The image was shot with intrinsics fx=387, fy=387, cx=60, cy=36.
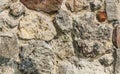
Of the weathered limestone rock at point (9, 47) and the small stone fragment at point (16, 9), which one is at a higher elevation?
the small stone fragment at point (16, 9)

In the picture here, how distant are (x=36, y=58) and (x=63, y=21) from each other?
291mm

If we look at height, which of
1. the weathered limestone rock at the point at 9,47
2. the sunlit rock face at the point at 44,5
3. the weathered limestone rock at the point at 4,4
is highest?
the weathered limestone rock at the point at 4,4

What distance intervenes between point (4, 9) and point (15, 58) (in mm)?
316

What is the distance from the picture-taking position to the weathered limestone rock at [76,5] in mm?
2484

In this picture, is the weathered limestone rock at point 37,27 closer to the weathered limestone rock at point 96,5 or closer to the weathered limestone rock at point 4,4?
the weathered limestone rock at point 4,4

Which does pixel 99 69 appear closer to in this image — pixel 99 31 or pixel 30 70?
pixel 99 31

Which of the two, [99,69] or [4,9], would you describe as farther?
[99,69]

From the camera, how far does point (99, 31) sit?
2.51 m

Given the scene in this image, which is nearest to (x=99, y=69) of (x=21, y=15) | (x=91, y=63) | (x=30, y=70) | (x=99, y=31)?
(x=91, y=63)

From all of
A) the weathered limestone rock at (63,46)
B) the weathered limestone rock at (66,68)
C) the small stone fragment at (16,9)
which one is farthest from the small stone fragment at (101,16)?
the small stone fragment at (16,9)

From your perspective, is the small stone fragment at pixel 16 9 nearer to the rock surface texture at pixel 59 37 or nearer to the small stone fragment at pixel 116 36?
the rock surface texture at pixel 59 37

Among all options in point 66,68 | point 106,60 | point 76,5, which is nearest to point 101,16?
point 76,5

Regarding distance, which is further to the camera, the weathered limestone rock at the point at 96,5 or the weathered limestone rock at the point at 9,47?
the weathered limestone rock at the point at 96,5

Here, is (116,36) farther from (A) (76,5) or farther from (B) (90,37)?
(A) (76,5)
